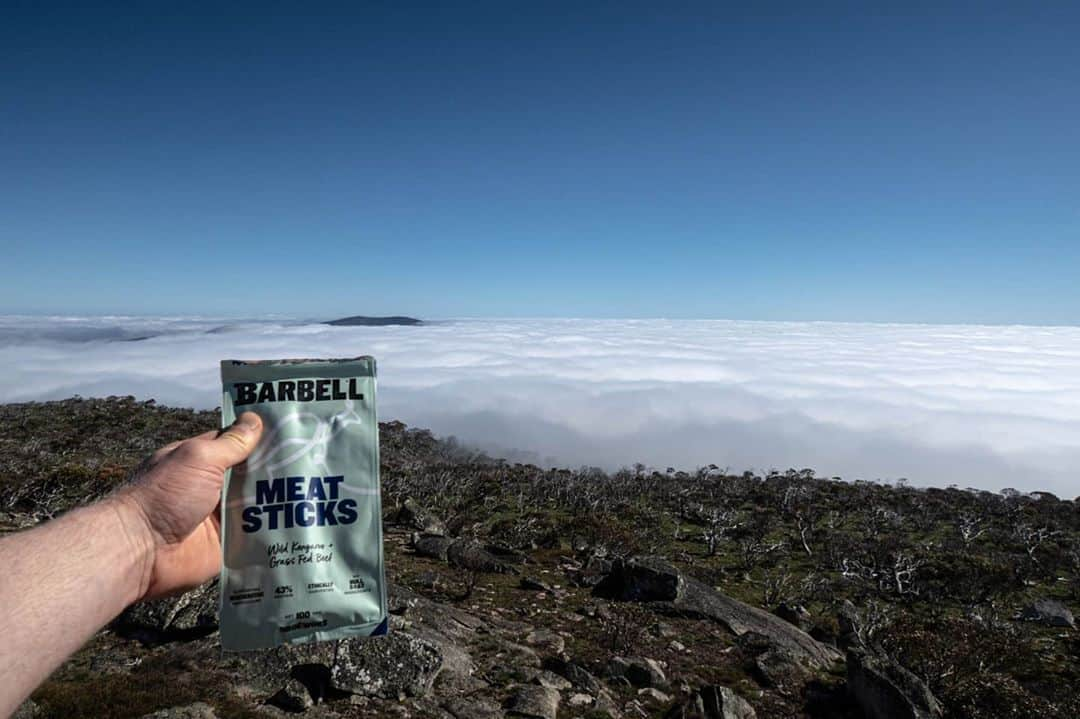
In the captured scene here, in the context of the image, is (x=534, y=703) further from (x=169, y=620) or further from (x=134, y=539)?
(x=134, y=539)

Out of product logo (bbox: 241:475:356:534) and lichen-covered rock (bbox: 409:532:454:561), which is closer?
product logo (bbox: 241:475:356:534)

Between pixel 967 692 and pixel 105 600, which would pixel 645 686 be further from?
pixel 105 600

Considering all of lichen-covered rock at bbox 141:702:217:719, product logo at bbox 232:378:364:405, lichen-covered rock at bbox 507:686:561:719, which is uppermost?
product logo at bbox 232:378:364:405

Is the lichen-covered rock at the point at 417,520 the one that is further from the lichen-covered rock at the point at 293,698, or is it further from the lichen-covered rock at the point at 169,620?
the lichen-covered rock at the point at 293,698

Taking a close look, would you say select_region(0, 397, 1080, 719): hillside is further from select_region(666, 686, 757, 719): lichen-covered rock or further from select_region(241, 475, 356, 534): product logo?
select_region(241, 475, 356, 534): product logo

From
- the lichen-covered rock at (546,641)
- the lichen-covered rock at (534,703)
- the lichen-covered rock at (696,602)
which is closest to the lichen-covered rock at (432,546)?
the lichen-covered rock at (696,602)

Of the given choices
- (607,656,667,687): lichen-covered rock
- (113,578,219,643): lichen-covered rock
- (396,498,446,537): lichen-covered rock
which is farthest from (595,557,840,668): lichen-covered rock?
(113,578,219,643): lichen-covered rock
